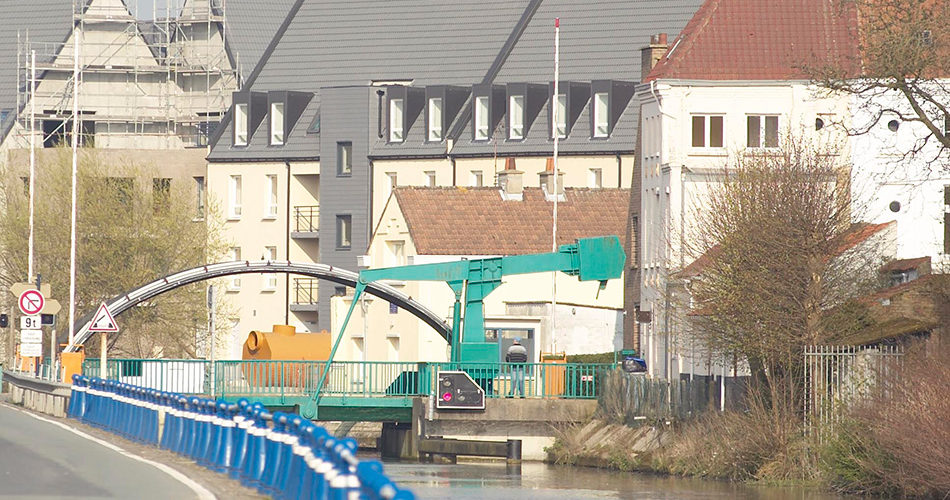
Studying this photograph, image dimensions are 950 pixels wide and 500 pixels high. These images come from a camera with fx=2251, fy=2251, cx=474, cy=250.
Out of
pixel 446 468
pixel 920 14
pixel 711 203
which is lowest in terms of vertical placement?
pixel 446 468

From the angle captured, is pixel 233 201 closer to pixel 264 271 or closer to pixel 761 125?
pixel 264 271

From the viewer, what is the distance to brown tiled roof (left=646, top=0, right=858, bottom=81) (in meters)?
58.1

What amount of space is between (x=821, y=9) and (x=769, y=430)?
702 inches

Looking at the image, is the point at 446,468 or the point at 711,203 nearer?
the point at 711,203

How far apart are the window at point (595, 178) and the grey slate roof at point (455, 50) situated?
2.78 ft

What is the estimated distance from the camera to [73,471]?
89.2ft

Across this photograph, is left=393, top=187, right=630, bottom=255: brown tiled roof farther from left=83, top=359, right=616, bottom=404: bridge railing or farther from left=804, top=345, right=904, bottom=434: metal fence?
left=804, top=345, right=904, bottom=434: metal fence

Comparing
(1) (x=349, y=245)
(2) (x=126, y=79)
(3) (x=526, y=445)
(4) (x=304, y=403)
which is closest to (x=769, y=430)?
(3) (x=526, y=445)

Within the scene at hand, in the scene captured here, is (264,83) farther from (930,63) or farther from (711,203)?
(930,63)

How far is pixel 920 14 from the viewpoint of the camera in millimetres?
39125

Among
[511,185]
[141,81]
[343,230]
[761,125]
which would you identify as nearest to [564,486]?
[761,125]

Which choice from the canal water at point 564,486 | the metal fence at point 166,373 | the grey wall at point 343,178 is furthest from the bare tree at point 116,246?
the canal water at point 564,486

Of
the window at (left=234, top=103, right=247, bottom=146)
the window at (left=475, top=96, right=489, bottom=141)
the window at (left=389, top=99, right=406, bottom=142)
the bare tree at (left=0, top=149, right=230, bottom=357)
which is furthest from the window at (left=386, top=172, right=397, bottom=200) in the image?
the bare tree at (left=0, top=149, right=230, bottom=357)

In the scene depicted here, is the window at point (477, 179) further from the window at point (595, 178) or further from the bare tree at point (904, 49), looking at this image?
the bare tree at point (904, 49)
